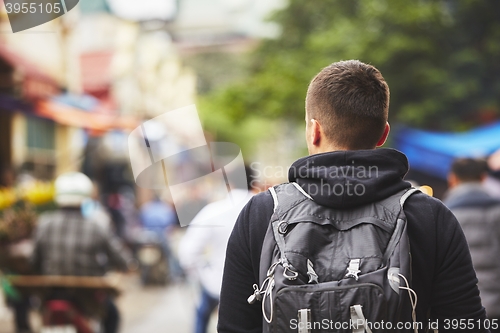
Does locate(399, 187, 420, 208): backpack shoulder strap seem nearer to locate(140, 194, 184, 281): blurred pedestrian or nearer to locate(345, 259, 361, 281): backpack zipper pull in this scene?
locate(345, 259, 361, 281): backpack zipper pull

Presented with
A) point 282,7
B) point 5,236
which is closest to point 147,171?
point 5,236

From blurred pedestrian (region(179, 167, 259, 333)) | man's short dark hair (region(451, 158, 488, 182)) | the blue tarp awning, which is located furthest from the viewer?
the blue tarp awning

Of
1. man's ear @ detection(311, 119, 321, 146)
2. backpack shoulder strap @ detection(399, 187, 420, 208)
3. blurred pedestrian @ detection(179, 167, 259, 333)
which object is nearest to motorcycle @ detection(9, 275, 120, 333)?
blurred pedestrian @ detection(179, 167, 259, 333)

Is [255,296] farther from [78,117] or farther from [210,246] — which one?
[78,117]

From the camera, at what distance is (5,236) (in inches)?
284

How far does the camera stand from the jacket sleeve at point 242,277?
6.41 ft

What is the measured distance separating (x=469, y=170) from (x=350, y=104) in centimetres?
319

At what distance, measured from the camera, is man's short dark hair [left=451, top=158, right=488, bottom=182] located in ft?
15.6

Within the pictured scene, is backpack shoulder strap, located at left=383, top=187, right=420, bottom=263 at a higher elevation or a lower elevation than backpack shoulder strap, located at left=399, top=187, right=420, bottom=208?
lower

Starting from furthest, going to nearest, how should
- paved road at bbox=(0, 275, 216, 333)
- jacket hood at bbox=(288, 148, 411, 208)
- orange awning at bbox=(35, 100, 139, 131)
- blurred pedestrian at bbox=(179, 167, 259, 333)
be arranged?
1. orange awning at bbox=(35, 100, 139, 131)
2. paved road at bbox=(0, 275, 216, 333)
3. blurred pedestrian at bbox=(179, 167, 259, 333)
4. jacket hood at bbox=(288, 148, 411, 208)

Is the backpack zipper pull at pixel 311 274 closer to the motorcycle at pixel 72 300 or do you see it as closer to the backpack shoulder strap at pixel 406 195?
the backpack shoulder strap at pixel 406 195

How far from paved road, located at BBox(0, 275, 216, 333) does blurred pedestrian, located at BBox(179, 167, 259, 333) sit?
1172mm

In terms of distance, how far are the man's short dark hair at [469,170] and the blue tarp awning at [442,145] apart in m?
6.73

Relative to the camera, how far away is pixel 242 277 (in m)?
1.99
